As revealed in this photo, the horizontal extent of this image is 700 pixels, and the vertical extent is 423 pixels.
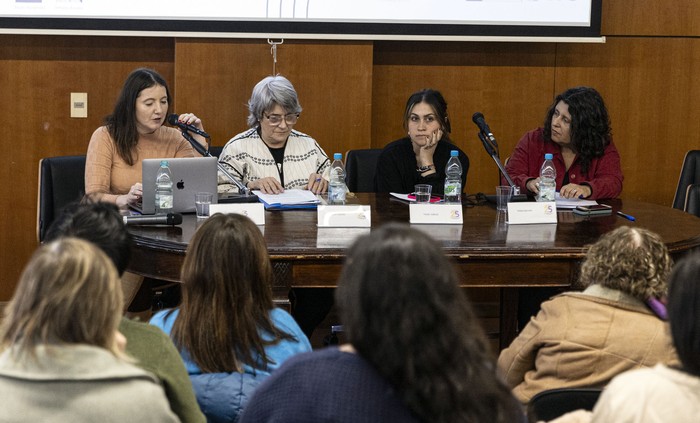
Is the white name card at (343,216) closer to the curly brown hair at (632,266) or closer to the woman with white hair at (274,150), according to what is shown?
the woman with white hair at (274,150)

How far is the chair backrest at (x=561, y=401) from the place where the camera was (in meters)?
1.84

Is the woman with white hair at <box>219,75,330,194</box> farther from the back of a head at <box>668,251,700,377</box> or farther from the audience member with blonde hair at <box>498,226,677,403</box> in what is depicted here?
the back of a head at <box>668,251,700,377</box>

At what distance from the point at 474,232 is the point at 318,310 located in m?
0.84

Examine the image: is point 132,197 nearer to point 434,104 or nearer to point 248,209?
point 248,209

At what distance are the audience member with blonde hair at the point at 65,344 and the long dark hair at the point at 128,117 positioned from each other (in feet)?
7.82

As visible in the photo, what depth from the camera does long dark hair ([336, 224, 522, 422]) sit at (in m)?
1.27

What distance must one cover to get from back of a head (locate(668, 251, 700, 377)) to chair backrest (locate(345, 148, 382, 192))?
9.35 feet

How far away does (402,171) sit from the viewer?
3.92 metres

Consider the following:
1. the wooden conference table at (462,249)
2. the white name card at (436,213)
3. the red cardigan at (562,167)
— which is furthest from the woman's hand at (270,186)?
the red cardigan at (562,167)

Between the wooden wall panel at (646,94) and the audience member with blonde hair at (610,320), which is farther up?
the wooden wall panel at (646,94)

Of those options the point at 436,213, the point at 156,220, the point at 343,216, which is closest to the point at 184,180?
the point at 156,220

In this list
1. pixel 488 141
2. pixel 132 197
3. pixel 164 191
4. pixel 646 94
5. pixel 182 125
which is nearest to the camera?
pixel 164 191

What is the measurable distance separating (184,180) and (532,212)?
4.11 feet

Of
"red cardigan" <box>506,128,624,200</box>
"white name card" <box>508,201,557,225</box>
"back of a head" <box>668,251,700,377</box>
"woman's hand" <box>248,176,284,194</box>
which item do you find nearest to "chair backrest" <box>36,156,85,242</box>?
"woman's hand" <box>248,176,284,194</box>
